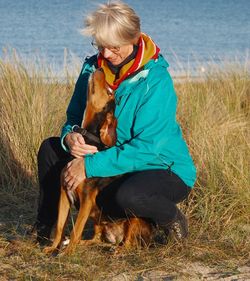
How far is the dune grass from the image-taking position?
4.23m

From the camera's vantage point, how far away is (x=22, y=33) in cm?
2138

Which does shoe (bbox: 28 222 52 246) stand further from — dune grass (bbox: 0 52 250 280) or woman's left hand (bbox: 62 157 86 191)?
woman's left hand (bbox: 62 157 86 191)

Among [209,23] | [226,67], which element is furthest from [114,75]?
[209,23]

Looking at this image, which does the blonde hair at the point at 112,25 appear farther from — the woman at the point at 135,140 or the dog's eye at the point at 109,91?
the dog's eye at the point at 109,91

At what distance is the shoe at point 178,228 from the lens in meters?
4.50

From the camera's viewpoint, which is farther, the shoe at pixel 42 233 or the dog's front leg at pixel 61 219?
the shoe at pixel 42 233

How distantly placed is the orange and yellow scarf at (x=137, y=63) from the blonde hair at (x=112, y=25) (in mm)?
104

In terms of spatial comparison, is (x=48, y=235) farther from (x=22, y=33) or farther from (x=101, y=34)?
(x=22, y=33)

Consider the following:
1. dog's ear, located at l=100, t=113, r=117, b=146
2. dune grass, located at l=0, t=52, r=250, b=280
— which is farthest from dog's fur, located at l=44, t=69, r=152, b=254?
dune grass, located at l=0, t=52, r=250, b=280

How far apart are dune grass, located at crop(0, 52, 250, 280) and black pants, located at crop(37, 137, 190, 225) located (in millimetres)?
228

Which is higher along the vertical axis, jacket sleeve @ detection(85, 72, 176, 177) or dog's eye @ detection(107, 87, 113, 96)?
dog's eye @ detection(107, 87, 113, 96)

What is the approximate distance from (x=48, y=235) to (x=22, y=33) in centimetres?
1736

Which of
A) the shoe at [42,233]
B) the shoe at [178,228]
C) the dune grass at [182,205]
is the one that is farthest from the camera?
the shoe at [42,233]

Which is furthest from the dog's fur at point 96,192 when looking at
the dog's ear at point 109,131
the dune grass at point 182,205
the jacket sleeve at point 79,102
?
the jacket sleeve at point 79,102
